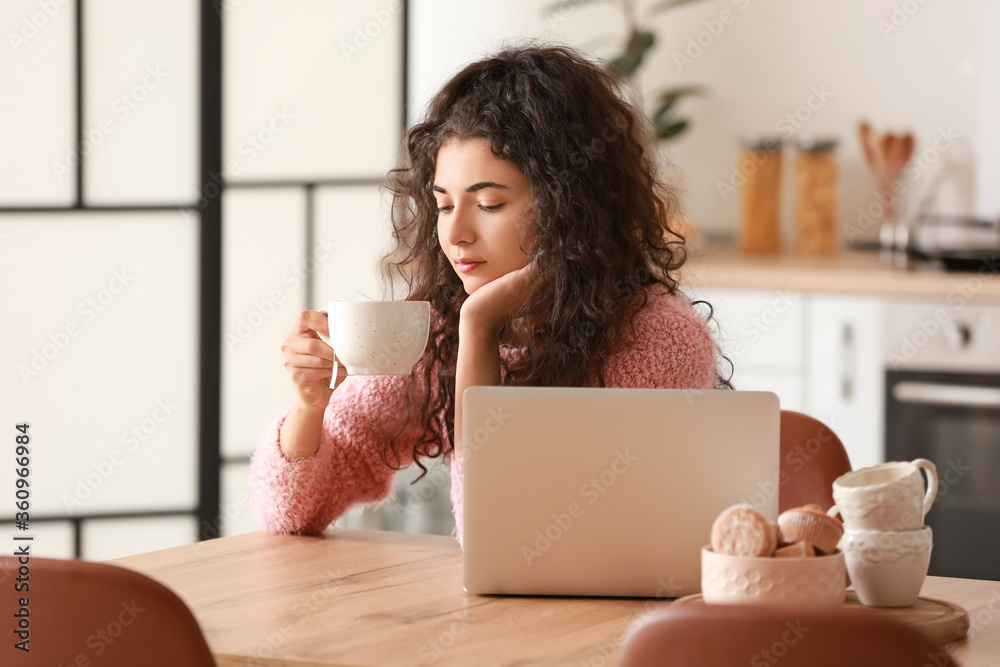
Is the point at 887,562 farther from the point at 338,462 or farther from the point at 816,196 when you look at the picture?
the point at 816,196

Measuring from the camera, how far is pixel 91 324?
2.46 metres

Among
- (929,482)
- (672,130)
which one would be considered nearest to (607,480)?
(929,482)

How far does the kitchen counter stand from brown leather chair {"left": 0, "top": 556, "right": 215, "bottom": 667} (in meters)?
1.91

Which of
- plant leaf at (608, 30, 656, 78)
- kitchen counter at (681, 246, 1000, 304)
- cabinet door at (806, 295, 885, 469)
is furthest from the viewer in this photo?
plant leaf at (608, 30, 656, 78)

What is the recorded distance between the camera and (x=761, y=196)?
337 cm

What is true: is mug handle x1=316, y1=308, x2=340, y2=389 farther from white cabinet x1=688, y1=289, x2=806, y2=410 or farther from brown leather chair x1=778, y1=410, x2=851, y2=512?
white cabinet x1=688, y1=289, x2=806, y2=410

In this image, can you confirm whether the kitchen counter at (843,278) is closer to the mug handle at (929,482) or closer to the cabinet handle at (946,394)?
the cabinet handle at (946,394)

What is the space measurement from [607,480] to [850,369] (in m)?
1.98

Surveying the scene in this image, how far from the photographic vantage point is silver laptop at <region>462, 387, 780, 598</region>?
39.8 inches

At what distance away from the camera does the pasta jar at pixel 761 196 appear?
3352 millimetres

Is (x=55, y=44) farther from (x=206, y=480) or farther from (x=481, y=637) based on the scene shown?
(x=481, y=637)

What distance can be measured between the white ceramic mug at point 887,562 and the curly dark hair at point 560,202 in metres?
0.45

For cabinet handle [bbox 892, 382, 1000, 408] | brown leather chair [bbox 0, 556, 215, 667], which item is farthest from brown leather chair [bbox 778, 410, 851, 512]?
cabinet handle [bbox 892, 382, 1000, 408]

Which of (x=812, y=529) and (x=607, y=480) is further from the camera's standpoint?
(x=607, y=480)
